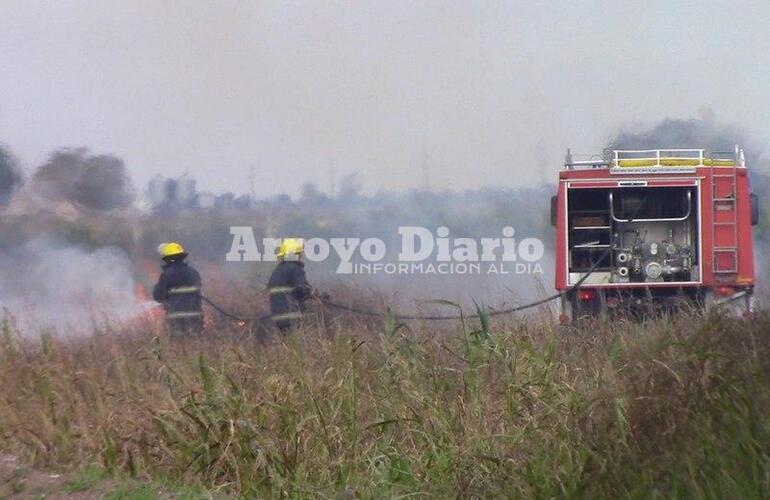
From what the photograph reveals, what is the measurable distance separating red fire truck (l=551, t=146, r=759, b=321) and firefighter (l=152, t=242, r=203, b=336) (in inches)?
163

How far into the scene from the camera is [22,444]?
8.25 meters

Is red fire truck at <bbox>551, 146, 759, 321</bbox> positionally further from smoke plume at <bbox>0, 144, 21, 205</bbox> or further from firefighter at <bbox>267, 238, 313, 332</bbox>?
smoke plume at <bbox>0, 144, 21, 205</bbox>

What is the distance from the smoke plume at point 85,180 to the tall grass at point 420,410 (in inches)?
326

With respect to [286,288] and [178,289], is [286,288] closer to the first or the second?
[286,288]

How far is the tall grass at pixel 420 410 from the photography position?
6.11 meters

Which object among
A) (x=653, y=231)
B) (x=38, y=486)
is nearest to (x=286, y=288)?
(x=653, y=231)

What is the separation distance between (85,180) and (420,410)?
36.9 ft

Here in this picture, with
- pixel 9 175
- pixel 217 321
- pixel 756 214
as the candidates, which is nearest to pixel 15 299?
pixel 9 175

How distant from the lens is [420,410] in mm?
7852

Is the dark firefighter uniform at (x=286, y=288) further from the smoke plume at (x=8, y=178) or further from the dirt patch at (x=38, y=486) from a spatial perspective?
the dirt patch at (x=38, y=486)

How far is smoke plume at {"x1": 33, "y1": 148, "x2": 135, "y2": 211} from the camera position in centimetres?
1781

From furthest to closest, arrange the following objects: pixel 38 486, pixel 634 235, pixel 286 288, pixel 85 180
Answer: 1. pixel 85 180
2. pixel 634 235
3. pixel 286 288
4. pixel 38 486

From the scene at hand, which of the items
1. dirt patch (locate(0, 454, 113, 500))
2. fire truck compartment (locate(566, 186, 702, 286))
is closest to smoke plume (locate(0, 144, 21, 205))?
fire truck compartment (locate(566, 186, 702, 286))

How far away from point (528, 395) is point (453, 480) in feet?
3.28
